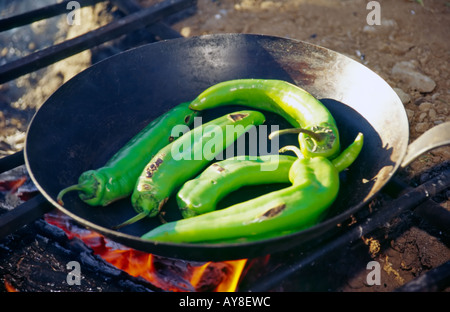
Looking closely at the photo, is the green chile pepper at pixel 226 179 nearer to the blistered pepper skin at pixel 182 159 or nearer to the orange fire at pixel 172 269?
the blistered pepper skin at pixel 182 159

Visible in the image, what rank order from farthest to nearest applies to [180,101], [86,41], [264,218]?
[86,41] → [180,101] → [264,218]

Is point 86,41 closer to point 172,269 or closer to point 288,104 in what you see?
point 288,104

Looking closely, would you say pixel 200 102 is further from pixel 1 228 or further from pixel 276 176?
pixel 1 228

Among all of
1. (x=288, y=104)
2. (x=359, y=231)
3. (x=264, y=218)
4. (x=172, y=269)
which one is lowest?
(x=172, y=269)

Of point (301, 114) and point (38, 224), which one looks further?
point (38, 224)

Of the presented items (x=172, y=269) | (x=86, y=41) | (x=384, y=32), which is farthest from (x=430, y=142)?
(x=384, y=32)
